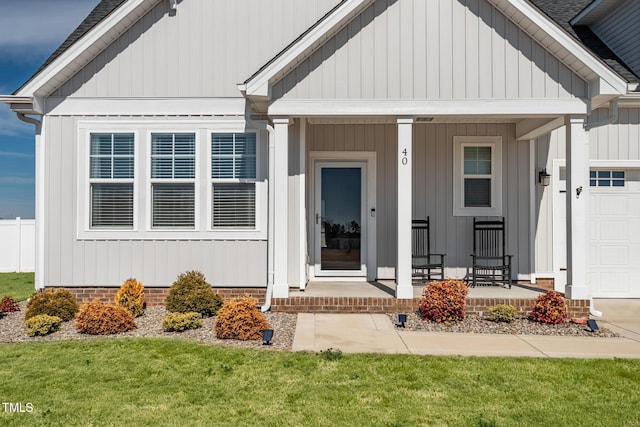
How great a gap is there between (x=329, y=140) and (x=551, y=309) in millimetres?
4629

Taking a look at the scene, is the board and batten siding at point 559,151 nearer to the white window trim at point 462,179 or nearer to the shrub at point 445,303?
the white window trim at point 462,179

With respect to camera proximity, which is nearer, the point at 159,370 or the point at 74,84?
the point at 159,370

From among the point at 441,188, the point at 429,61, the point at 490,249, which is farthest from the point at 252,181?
the point at 490,249

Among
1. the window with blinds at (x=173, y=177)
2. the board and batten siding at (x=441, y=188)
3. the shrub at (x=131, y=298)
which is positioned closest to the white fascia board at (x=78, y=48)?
the window with blinds at (x=173, y=177)

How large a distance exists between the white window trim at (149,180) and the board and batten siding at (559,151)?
16.7 feet

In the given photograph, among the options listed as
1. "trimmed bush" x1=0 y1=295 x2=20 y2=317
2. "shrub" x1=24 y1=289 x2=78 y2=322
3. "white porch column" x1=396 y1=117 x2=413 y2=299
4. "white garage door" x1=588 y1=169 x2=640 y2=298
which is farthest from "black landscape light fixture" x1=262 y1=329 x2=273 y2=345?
"white garage door" x1=588 y1=169 x2=640 y2=298

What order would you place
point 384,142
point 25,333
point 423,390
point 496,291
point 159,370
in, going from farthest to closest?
point 384,142, point 496,291, point 25,333, point 159,370, point 423,390

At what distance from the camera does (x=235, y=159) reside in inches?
326

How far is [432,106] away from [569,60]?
2020 mm

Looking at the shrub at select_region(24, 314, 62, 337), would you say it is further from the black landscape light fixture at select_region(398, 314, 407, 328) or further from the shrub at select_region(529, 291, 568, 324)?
the shrub at select_region(529, 291, 568, 324)

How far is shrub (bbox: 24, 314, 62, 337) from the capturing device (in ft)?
20.8

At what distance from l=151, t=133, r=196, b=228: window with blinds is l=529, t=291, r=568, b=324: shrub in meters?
5.49

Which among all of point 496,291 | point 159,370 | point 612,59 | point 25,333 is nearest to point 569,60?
point 612,59

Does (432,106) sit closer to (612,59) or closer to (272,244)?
(272,244)
